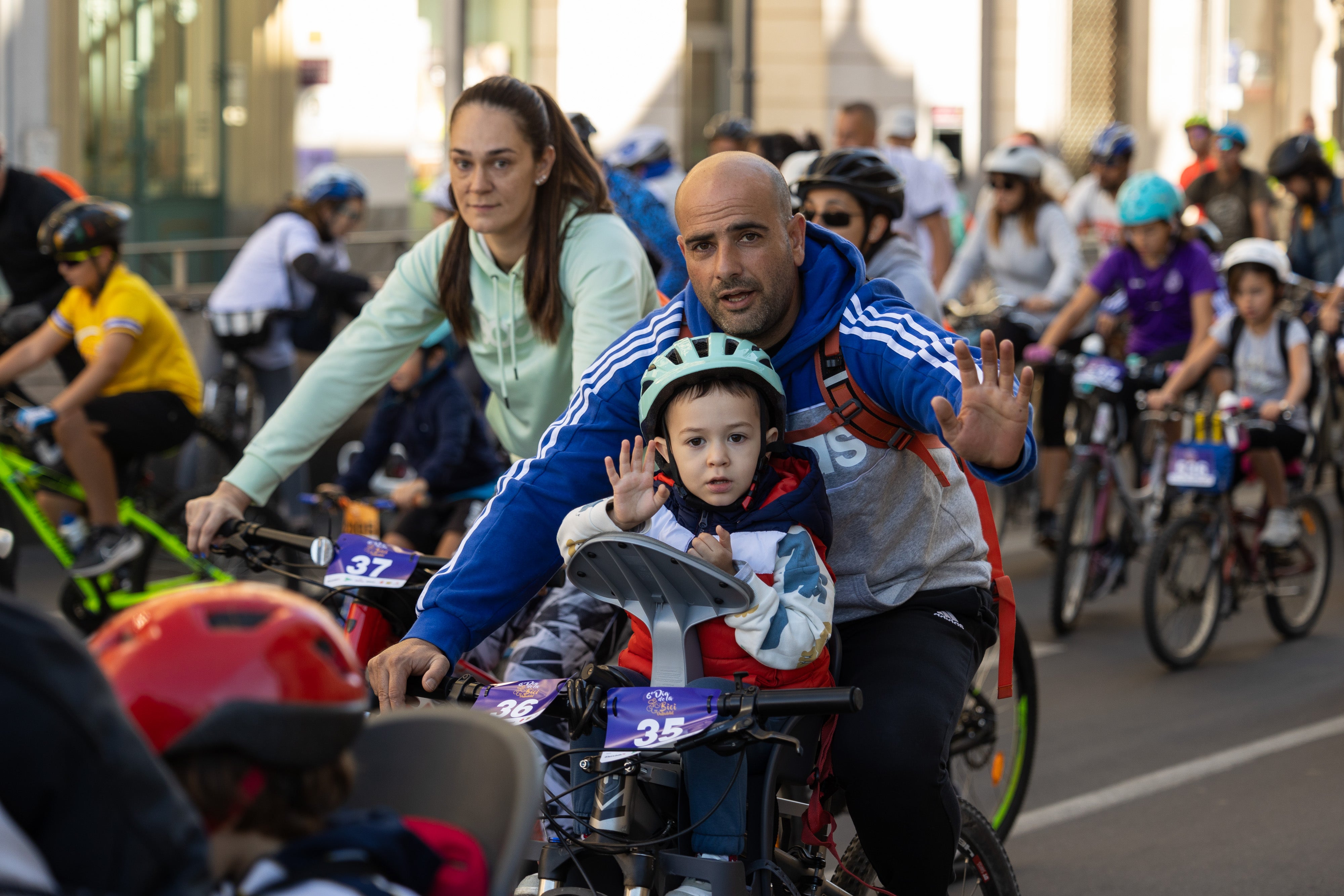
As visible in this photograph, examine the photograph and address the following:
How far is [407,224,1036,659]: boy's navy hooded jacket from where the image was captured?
306 cm

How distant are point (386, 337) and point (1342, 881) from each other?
309cm

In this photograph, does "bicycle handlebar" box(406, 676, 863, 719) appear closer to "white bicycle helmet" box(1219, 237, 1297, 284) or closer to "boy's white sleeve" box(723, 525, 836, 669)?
"boy's white sleeve" box(723, 525, 836, 669)

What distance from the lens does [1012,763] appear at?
4988mm

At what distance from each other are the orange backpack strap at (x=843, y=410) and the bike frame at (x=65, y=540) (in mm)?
4803

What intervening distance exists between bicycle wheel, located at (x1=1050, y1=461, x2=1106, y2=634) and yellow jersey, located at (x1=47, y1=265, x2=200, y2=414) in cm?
412

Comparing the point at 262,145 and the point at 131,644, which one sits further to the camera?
the point at 262,145

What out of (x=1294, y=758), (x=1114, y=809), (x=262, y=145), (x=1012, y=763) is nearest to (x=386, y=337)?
(x=1012, y=763)

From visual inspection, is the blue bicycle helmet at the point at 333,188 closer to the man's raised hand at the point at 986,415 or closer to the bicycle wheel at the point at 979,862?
the bicycle wheel at the point at 979,862

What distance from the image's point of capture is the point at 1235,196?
1400 cm

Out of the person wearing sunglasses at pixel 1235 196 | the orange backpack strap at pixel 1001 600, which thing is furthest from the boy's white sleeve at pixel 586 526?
the person wearing sunglasses at pixel 1235 196

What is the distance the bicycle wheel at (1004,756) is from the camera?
15.4 feet

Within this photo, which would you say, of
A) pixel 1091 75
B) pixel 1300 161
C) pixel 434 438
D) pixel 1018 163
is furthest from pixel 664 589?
pixel 1091 75

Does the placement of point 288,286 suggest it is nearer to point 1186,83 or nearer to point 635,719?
point 635,719

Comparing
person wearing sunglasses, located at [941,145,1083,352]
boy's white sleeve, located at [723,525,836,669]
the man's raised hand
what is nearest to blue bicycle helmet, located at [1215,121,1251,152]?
person wearing sunglasses, located at [941,145,1083,352]
